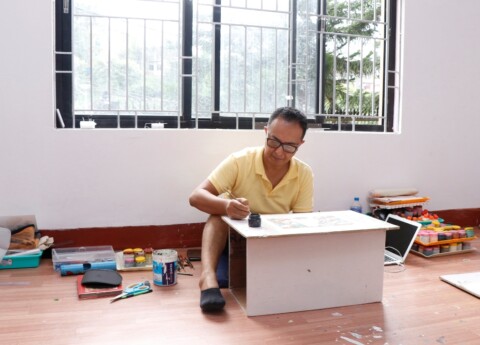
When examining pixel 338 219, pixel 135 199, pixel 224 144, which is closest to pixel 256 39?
pixel 224 144

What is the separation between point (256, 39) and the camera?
2795 mm

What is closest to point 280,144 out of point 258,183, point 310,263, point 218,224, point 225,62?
point 258,183

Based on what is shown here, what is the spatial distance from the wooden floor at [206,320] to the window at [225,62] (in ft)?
3.52

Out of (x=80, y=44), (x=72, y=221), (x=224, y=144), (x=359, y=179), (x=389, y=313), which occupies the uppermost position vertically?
(x=80, y=44)

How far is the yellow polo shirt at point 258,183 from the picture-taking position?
2090mm

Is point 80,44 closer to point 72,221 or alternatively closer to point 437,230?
point 72,221

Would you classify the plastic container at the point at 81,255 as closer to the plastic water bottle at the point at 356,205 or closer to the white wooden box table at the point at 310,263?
the white wooden box table at the point at 310,263

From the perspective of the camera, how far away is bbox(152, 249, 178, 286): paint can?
6.28ft

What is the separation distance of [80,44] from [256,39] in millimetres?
1014

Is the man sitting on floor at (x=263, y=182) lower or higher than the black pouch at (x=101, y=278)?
higher

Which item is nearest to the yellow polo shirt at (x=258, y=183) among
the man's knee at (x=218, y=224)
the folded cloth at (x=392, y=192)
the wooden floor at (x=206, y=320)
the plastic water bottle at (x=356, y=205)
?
the man's knee at (x=218, y=224)

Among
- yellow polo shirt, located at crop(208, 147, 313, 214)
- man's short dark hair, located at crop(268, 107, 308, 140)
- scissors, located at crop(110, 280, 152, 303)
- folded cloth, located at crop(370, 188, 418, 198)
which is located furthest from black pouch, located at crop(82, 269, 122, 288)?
folded cloth, located at crop(370, 188, 418, 198)

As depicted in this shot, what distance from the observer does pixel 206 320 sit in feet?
5.27

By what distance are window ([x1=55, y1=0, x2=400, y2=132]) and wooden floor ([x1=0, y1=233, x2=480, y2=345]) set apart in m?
1.07
